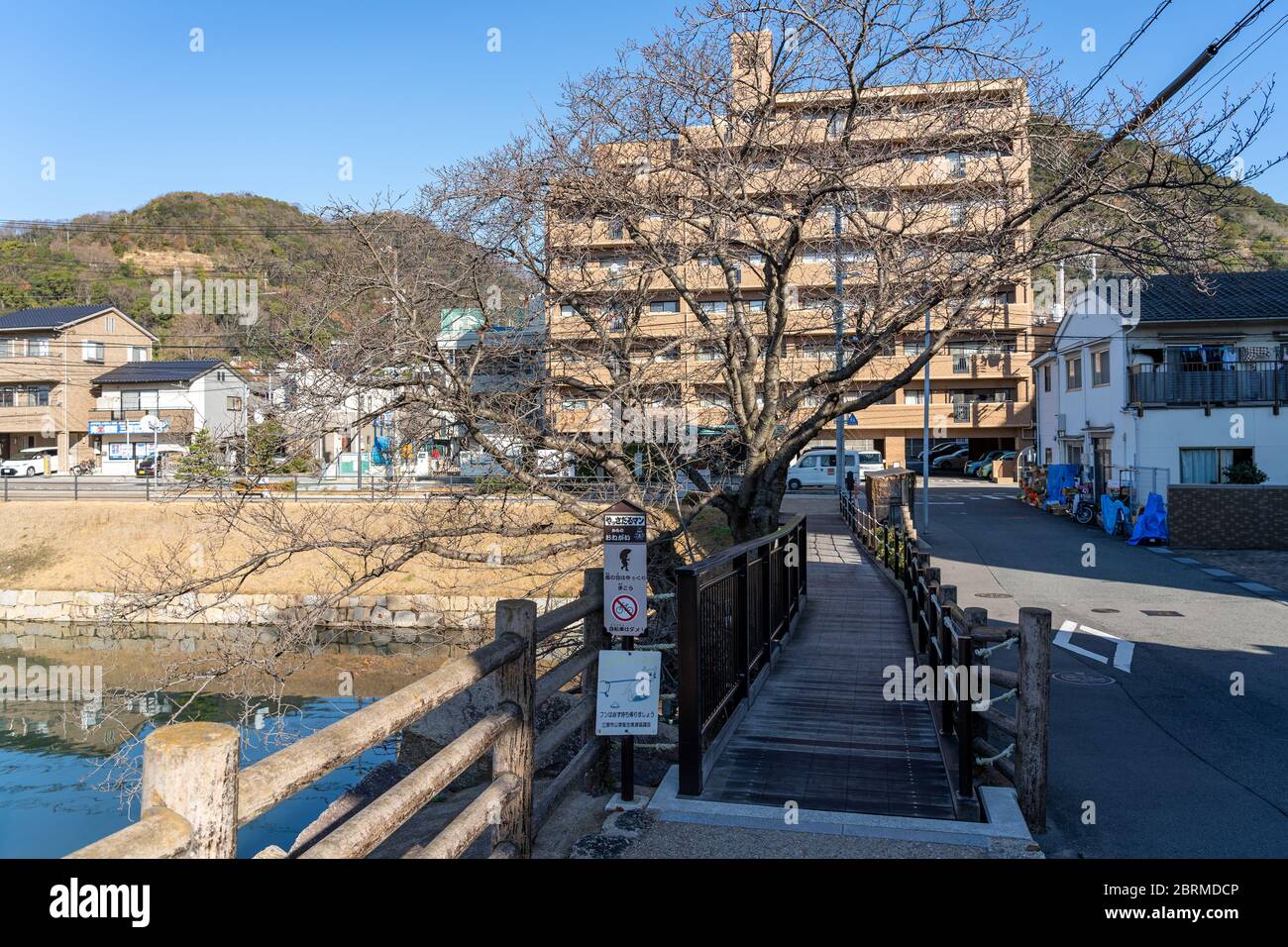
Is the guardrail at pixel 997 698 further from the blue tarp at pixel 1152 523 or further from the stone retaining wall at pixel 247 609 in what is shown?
the blue tarp at pixel 1152 523

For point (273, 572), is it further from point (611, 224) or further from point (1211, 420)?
point (1211, 420)

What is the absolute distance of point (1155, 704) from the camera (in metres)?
9.33

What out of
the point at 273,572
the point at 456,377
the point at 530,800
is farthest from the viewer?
the point at 273,572

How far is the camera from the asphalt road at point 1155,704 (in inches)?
224

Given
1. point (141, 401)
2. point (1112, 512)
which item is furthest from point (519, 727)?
point (141, 401)

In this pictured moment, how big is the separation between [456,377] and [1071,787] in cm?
668

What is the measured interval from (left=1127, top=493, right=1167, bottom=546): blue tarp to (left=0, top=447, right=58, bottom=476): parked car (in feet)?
154

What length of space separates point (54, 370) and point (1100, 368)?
48862 mm

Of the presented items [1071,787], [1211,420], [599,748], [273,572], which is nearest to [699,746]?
[599,748]

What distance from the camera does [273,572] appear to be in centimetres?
2455

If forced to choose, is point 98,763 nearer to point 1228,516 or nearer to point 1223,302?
point 1228,516

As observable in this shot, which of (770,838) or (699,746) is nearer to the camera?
(770,838)

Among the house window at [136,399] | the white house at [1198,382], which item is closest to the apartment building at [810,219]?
the white house at [1198,382]

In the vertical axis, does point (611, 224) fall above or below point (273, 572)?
above
